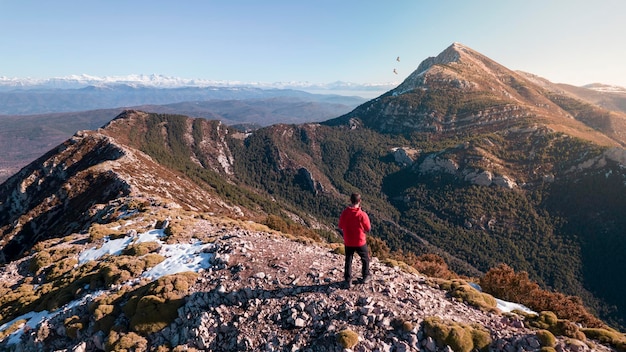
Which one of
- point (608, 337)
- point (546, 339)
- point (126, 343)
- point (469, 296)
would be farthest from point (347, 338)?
point (608, 337)

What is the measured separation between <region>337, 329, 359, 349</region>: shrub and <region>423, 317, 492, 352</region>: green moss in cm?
393

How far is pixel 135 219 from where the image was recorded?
43.5 meters

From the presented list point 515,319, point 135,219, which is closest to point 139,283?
point 135,219

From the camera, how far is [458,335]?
16.3 metres

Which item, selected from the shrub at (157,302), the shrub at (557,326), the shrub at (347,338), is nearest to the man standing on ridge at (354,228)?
the shrub at (347,338)

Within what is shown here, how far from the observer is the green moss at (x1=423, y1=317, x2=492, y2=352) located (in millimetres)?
16016

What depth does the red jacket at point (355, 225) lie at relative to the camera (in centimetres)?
1986

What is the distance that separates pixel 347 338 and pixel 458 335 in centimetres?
584

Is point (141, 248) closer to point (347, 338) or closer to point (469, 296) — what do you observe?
point (347, 338)

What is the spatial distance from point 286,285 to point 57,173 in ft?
445

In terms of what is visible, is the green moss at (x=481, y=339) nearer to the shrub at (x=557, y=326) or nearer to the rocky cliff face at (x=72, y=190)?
the shrub at (x=557, y=326)

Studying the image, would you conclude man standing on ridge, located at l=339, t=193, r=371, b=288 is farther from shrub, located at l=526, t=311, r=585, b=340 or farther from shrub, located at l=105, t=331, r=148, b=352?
shrub, located at l=105, t=331, r=148, b=352

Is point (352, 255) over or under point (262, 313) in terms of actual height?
over

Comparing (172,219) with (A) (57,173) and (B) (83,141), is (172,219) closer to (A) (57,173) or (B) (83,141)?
(A) (57,173)
